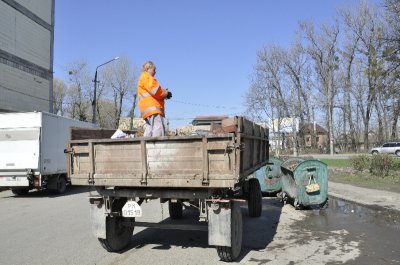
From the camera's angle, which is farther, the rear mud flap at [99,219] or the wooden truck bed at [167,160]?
the rear mud flap at [99,219]

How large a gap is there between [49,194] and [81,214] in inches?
266

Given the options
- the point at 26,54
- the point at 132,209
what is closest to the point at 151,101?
the point at 132,209

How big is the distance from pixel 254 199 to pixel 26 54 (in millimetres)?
23740

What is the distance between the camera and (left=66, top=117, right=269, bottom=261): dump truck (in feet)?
18.8

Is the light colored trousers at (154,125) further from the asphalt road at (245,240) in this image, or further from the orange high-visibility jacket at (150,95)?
the asphalt road at (245,240)

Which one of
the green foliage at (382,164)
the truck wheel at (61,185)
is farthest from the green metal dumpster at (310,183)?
the truck wheel at (61,185)

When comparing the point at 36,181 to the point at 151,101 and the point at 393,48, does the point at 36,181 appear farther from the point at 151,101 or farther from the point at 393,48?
the point at 393,48

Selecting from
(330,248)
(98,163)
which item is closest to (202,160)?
(98,163)

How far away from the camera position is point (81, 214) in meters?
11.4

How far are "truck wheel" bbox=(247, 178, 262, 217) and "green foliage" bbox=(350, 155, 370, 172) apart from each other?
12519mm

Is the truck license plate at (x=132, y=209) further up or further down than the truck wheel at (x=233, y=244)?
further up

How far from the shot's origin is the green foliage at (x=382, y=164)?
1931 centimetres

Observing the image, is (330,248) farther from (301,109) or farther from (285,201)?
(301,109)

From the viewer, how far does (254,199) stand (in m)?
9.95
